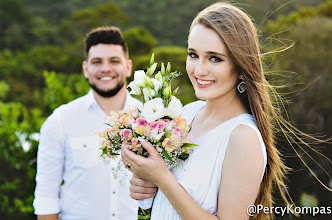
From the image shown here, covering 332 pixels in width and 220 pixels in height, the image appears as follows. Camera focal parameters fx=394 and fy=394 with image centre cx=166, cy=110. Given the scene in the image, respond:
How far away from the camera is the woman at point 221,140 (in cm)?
230

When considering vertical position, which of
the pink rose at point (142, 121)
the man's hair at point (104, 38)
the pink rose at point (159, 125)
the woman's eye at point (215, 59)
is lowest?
the pink rose at point (159, 125)

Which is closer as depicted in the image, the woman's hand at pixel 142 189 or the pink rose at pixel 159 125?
the pink rose at pixel 159 125

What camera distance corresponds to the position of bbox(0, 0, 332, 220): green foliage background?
18.1 feet

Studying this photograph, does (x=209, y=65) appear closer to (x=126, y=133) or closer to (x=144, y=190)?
(x=126, y=133)

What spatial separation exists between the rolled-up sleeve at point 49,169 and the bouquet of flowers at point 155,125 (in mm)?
1320

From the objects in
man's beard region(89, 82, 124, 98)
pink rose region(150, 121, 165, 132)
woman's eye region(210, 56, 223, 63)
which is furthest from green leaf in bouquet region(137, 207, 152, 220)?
man's beard region(89, 82, 124, 98)

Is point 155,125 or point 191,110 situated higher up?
point 191,110

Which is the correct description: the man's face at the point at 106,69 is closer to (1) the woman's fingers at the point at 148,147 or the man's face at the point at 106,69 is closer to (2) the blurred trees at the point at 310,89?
(1) the woman's fingers at the point at 148,147

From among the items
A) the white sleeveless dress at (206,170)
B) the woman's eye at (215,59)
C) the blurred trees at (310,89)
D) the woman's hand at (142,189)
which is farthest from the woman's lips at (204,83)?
the blurred trees at (310,89)

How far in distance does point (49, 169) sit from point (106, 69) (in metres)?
1.13

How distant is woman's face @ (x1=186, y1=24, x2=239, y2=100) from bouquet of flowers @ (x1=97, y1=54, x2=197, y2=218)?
0.16m

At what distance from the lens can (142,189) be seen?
2.59m

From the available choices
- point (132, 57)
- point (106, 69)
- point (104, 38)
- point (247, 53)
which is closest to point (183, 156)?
point (247, 53)

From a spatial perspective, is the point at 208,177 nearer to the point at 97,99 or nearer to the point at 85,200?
the point at 85,200
